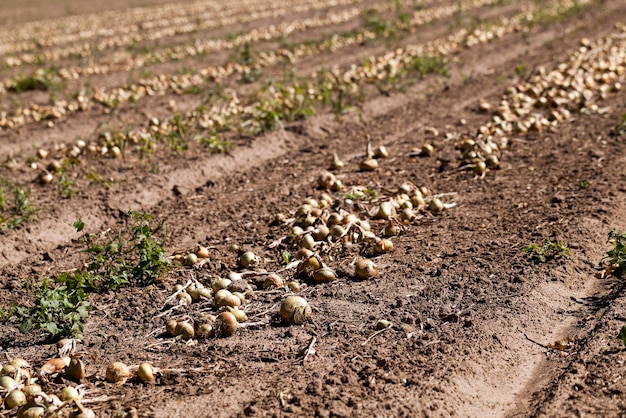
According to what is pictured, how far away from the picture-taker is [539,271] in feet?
13.0

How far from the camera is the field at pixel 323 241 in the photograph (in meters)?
3.11

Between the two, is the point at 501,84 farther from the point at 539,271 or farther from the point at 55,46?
the point at 55,46

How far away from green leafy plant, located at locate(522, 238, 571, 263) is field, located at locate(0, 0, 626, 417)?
0.08 ft

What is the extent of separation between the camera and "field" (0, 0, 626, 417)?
3.11 m

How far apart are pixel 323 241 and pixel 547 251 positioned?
4.40 feet

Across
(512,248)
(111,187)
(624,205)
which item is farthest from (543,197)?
(111,187)

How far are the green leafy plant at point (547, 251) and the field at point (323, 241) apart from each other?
2 centimetres

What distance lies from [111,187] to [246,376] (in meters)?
3.06

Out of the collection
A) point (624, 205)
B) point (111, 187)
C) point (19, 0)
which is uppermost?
point (19, 0)

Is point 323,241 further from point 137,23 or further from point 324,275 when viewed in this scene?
point 137,23

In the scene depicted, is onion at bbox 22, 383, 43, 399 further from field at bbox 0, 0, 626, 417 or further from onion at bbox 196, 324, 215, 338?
onion at bbox 196, 324, 215, 338

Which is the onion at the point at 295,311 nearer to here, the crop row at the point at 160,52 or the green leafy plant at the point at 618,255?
the green leafy plant at the point at 618,255

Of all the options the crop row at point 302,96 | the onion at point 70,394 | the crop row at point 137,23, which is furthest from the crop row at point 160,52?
the onion at point 70,394

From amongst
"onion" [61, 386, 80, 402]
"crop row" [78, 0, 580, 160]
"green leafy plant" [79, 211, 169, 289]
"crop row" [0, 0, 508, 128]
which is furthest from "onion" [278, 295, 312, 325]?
"crop row" [0, 0, 508, 128]
